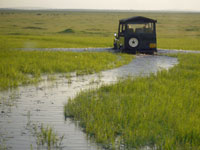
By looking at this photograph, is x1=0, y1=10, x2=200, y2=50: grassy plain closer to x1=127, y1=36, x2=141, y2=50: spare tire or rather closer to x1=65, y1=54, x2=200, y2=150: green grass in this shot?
x1=127, y1=36, x2=141, y2=50: spare tire

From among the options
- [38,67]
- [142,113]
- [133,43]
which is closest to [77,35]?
[133,43]

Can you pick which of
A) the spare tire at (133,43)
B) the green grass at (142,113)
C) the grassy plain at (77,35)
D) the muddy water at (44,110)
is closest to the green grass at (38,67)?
the muddy water at (44,110)

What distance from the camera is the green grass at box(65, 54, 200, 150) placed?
18.1 feet

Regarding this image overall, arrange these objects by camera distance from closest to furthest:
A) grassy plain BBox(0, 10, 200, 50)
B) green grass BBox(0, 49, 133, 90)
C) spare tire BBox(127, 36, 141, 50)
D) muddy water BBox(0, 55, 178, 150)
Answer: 1. muddy water BBox(0, 55, 178, 150)
2. green grass BBox(0, 49, 133, 90)
3. spare tire BBox(127, 36, 141, 50)
4. grassy plain BBox(0, 10, 200, 50)

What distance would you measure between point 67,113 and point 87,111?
0.43 metres

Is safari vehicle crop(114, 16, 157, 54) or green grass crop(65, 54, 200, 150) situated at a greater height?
safari vehicle crop(114, 16, 157, 54)

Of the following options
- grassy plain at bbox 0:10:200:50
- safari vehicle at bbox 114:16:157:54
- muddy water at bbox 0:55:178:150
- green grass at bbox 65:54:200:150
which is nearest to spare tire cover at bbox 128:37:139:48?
safari vehicle at bbox 114:16:157:54

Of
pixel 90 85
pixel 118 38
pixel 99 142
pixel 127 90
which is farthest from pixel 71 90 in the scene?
pixel 118 38

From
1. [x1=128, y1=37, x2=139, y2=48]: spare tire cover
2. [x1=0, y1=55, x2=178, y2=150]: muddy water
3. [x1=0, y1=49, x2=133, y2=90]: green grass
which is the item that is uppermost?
[x1=128, y1=37, x2=139, y2=48]: spare tire cover

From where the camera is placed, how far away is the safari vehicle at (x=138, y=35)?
1941cm

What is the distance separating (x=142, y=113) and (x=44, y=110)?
6.66 feet

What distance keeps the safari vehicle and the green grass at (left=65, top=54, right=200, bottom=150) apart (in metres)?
9.13

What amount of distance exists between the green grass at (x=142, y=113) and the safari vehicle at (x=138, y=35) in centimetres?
913

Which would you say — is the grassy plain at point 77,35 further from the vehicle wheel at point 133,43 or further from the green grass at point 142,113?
the green grass at point 142,113
